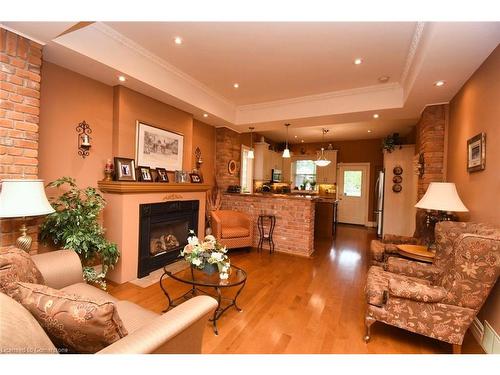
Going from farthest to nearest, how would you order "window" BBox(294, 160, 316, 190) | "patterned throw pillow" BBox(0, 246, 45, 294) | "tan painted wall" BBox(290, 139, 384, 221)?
"window" BBox(294, 160, 316, 190) → "tan painted wall" BBox(290, 139, 384, 221) → "patterned throw pillow" BBox(0, 246, 45, 294)

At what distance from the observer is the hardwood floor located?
189 centimetres

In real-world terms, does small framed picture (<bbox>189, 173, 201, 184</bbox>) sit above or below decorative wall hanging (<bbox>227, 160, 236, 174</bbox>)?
below

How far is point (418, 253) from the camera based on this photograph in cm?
261

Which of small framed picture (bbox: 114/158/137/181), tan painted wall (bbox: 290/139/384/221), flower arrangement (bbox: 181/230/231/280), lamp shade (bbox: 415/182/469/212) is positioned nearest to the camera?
flower arrangement (bbox: 181/230/231/280)

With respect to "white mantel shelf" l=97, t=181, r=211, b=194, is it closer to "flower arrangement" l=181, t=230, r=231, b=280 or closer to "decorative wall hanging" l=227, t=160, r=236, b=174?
"flower arrangement" l=181, t=230, r=231, b=280

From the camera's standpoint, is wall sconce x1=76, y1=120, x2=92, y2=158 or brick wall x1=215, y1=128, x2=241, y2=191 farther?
brick wall x1=215, y1=128, x2=241, y2=191

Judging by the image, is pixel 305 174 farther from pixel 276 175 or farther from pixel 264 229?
pixel 264 229

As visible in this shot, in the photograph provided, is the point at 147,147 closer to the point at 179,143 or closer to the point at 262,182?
the point at 179,143

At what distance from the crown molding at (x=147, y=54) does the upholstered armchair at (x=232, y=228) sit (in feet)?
7.31

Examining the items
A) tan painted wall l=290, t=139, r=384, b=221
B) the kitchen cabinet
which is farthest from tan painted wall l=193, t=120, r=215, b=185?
tan painted wall l=290, t=139, r=384, b=221

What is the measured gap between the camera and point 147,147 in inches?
137

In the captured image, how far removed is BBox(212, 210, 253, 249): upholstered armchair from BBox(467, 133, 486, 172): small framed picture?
3.19 m

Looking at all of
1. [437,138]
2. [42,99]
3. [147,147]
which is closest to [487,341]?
[437,138]

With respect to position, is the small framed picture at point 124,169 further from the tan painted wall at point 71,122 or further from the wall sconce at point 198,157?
the wall sconce at point 198,157
